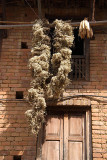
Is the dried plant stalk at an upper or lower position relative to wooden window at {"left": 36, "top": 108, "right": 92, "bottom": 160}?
upper

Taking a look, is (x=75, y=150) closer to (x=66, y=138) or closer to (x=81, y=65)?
(x=66, y=138)

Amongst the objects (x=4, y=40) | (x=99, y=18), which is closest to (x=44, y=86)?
(x=4, y=40)

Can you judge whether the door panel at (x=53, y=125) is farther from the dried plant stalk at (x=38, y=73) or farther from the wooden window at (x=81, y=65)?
the wooden window at (x=81, y=65)

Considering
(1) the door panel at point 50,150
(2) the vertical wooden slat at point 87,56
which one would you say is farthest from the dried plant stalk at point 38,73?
(2) the vertical wooden slat at point 87,56

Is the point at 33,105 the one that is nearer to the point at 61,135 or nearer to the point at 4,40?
the point at 61,135

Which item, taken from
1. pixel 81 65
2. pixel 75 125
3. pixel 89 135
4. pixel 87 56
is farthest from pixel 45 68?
pixel 89 135

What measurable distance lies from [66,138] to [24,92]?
1.57 m

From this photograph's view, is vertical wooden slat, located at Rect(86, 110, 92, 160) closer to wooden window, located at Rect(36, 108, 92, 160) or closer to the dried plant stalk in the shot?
wooden window, located at Rect(36, 108, 92, 160)

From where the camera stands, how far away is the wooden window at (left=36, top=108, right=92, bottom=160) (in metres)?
6.09

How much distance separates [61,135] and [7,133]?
4.28 ft

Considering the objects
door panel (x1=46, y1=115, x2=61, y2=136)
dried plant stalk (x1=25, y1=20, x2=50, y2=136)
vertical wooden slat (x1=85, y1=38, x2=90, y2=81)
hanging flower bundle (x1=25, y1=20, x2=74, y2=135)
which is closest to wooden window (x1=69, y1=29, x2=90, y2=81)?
vertical wooden slat (x1=85, y1=38, x2=90, y2=81)

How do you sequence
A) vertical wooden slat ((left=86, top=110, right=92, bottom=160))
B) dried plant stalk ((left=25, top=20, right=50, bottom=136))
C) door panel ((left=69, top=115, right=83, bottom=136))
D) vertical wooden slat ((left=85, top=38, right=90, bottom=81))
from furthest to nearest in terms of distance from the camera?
vertical wooden slat ((left=85, top=38, right=90, bottom=81)), door panel ((left=69, top=115, right=83, bottom=136)), vertical wooden slat ((left=86, top=110, right=92, bottom=160)), dried plant stalk ((left=25, top=20, right=50, bottom=136))

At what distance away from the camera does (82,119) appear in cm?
646

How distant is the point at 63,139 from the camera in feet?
20.5
